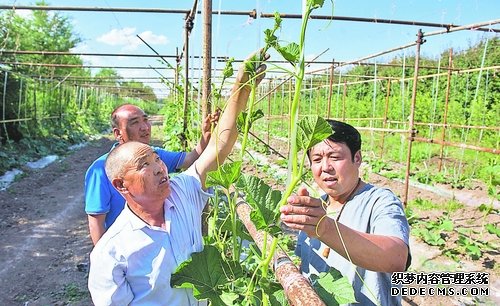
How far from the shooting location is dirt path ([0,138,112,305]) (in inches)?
165

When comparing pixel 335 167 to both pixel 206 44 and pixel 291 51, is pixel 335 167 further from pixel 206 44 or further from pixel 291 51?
pixel 206 44

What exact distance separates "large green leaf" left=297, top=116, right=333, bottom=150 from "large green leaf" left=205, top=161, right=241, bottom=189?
0.27 m

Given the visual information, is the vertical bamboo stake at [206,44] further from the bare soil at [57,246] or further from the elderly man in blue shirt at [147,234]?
the bare soil at [57,246]

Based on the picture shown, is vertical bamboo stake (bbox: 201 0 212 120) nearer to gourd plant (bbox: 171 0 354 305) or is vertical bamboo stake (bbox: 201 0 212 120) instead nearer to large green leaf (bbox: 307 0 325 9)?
gourd plant (bbox: 171 0 354 305)

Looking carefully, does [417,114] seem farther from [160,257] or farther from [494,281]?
[160,257]

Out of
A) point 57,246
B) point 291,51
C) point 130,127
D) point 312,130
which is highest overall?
point 291,51

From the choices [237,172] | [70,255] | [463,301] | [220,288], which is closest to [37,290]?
[70,255]

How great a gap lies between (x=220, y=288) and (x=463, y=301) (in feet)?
11.1

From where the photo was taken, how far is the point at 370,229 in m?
1.52

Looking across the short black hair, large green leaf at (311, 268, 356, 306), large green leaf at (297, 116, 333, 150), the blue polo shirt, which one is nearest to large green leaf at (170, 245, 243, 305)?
large green leaf at (311, 268, 356, 306)

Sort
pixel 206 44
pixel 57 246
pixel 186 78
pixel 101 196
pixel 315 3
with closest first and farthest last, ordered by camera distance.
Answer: pixel 315 3 → pixel 206 44 → pixel 101 196 → pixel 186 78 → pixel 57 246

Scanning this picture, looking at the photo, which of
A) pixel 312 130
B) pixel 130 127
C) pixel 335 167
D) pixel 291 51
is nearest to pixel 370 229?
pixel 335 167

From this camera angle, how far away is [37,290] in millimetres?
4230

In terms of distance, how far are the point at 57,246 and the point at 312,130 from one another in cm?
547
